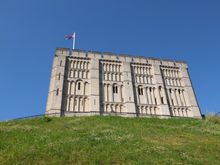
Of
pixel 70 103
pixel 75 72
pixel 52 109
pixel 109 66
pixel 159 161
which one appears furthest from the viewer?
pixel 109 66

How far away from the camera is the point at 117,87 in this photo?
48.3m

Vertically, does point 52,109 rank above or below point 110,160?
above

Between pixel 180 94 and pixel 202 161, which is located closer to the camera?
pixel 202 161

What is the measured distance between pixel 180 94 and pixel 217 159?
3825cm

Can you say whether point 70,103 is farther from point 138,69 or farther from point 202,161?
point 202,161

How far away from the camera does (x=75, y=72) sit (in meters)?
47.7

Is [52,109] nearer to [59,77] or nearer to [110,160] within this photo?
[59,77]

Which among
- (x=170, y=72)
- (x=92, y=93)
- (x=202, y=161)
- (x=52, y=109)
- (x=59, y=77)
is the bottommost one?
(x=202, y=161)

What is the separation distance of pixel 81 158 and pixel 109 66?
125ft

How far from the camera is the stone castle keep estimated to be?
144 feet

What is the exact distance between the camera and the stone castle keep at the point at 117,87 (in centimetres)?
4396

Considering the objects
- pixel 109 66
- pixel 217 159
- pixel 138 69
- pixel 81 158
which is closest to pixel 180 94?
pixel 138 69

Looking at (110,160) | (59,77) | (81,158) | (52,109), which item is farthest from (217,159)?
(59,77)

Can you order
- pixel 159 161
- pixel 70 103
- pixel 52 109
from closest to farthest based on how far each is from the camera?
pixel 159 161 → pixel 52 109 → pixel 70 103
